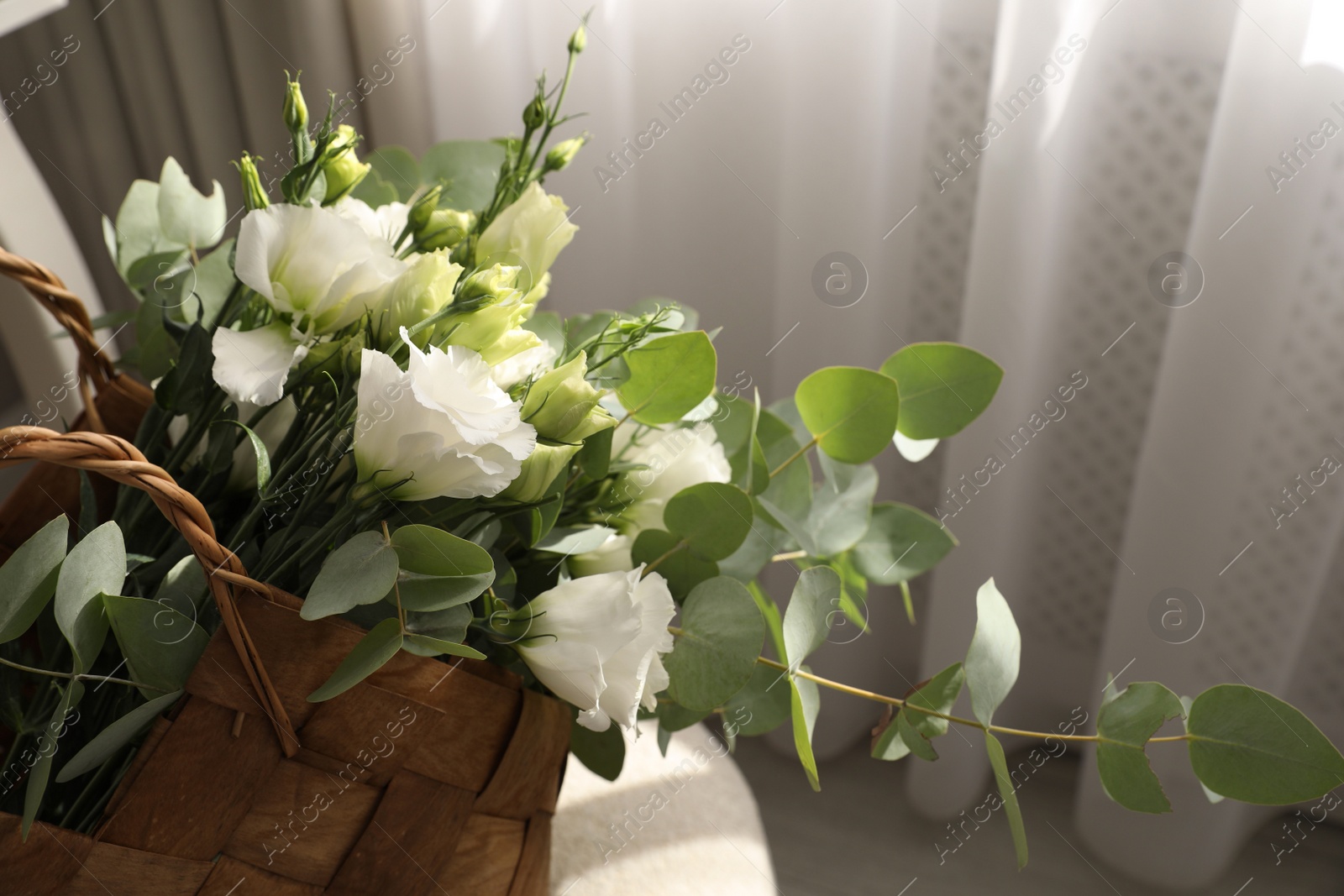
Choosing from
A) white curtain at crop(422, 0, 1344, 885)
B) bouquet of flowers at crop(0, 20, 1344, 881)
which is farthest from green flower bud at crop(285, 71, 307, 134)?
white curtain at crop(422, 0, 1344, 885)

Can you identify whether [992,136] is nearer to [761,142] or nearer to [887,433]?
[761,142]

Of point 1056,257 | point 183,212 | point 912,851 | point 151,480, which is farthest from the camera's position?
point 912,851

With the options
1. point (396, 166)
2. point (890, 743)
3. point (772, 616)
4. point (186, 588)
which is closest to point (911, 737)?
point (890, 743)

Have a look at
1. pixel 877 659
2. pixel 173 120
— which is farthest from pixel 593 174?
pixel 877 659

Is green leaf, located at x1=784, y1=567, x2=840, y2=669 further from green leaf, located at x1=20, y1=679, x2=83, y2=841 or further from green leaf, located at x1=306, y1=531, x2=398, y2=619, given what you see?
green leaf, located at x1=20, y1=679, x2=83, y2=841

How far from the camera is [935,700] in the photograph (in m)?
0.46

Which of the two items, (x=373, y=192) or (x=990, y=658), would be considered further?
(x=373, y=192)

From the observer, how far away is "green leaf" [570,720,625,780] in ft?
1.69

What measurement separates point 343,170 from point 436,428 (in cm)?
18

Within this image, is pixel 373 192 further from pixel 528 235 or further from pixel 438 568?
pixel 438 568

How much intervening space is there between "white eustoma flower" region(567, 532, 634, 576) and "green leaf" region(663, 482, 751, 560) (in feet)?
0.10

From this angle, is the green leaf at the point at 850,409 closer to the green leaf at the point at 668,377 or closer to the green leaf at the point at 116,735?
the green leaf at the point at 668,377

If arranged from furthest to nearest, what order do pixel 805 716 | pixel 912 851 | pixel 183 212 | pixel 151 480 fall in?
pixel 912 851 → pixel 183 212 → pixel 805 716 → pixel 151 480

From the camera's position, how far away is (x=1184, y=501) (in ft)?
3.37
